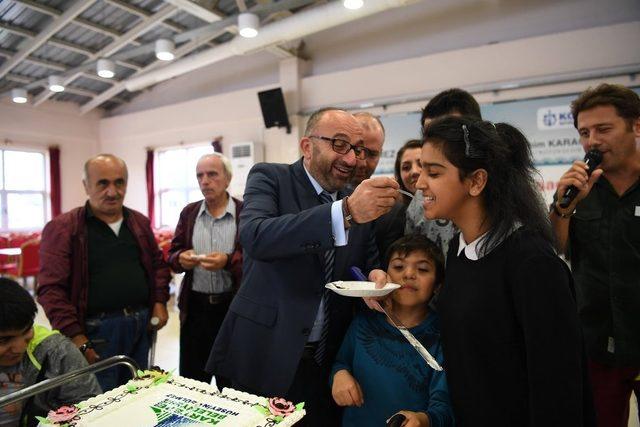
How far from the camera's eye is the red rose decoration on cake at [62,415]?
0.93m

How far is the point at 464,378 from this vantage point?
3.51 feet

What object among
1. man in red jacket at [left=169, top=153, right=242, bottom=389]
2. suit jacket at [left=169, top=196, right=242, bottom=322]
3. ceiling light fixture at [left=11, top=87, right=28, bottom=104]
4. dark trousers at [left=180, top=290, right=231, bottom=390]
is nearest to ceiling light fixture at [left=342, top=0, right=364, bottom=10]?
man in red jacket at [left=169, top=153, right=242, bottom=389]

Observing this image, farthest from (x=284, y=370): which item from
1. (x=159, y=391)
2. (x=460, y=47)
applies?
(x=460, y=47)

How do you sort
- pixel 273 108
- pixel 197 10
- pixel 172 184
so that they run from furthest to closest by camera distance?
pixel 172 184, pixel 273 108, pixel 197 10

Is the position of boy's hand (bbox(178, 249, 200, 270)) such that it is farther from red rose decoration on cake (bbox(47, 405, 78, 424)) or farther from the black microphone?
the black microphone

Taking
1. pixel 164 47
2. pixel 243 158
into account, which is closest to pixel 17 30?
pixel 164 47

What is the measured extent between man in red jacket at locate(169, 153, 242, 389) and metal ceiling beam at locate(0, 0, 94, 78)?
4281 mm

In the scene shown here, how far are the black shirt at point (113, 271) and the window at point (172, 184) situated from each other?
6526 millimetres

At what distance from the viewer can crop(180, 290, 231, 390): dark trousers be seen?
2516 mm

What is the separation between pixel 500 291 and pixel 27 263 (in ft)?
23.3

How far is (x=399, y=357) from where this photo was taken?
4.34ft

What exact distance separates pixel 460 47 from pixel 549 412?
5331 millimetres

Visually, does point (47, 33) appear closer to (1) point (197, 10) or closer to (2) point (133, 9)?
(2) point (133, 9)

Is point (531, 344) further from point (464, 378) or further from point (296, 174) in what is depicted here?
point (296, 174)
